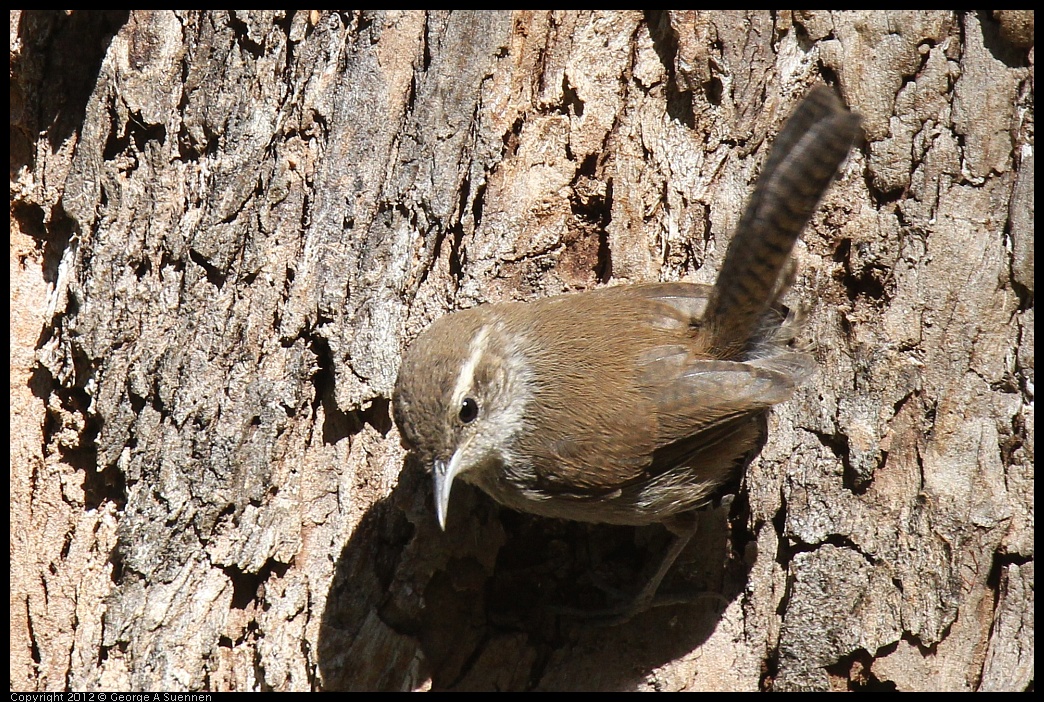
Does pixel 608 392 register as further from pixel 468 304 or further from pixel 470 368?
pixel 468 304

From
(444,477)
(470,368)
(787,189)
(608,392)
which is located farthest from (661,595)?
(787,189)

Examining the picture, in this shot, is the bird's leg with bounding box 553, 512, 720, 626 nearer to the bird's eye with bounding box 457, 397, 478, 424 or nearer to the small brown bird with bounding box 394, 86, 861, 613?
the small brown bird with bounding box 394, 86, 861, 613

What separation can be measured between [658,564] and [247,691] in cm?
155

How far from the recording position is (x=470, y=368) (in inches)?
113

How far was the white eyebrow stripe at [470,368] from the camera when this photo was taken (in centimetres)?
282

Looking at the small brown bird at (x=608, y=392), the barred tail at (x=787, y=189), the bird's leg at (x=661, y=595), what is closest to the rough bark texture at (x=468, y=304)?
the bird's leg at (x=661, y=595)

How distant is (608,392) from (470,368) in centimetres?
45

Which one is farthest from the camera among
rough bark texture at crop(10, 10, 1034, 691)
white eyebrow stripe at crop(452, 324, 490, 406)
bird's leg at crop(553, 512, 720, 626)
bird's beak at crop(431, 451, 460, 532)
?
bird's leg at crop(553, 512, 720, 626)

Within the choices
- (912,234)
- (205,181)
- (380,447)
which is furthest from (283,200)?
(912,234)

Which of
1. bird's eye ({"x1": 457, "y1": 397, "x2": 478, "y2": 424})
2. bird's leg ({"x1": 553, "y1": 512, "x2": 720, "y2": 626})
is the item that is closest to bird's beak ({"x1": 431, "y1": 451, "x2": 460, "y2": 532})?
bird's eye ({"x1": 457, "y1": 397, "x2": 478, "y2": 424})

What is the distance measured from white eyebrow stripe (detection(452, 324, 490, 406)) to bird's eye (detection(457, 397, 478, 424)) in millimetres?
26

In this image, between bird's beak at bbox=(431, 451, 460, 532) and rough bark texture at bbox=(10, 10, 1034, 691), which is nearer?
bird's beak at bbox=(431, 451, 460, 532)

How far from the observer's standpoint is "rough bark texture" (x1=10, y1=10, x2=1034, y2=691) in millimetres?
3045
